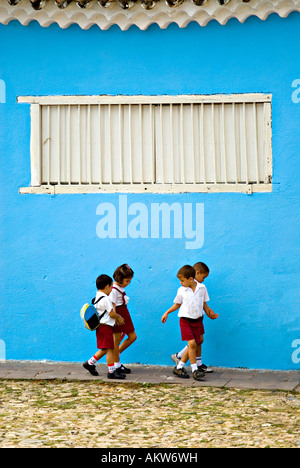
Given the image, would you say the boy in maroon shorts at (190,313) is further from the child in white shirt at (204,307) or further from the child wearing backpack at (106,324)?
the child wearing backpack at (106,324)

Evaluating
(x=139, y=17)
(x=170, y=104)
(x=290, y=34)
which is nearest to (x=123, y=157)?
(x=170, y=104)

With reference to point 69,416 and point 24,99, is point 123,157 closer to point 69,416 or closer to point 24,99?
point 24,99

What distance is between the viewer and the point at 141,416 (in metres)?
7.29

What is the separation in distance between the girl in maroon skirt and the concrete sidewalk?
11.2 inches

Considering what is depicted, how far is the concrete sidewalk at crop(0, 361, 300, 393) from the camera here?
8.43 meters

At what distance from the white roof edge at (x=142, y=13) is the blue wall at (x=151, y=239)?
0.11 metres

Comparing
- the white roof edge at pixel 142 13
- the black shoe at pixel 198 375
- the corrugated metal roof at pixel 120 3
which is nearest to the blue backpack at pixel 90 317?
the black shoe at pixel 198 375

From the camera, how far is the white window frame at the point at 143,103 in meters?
8.98

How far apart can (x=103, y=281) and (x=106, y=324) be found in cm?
45

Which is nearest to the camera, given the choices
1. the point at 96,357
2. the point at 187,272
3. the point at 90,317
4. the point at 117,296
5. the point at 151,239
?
the point at 90,317

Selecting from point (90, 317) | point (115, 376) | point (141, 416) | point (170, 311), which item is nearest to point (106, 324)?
point (90, 317)

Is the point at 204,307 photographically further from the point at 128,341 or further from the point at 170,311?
the point at 128,341

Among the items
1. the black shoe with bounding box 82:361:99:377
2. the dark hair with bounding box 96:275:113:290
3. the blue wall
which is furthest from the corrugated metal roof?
the black shoe with bounding box 82:361:99:377

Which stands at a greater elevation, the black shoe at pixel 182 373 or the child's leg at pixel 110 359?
the child's leg at pixel 110 359
